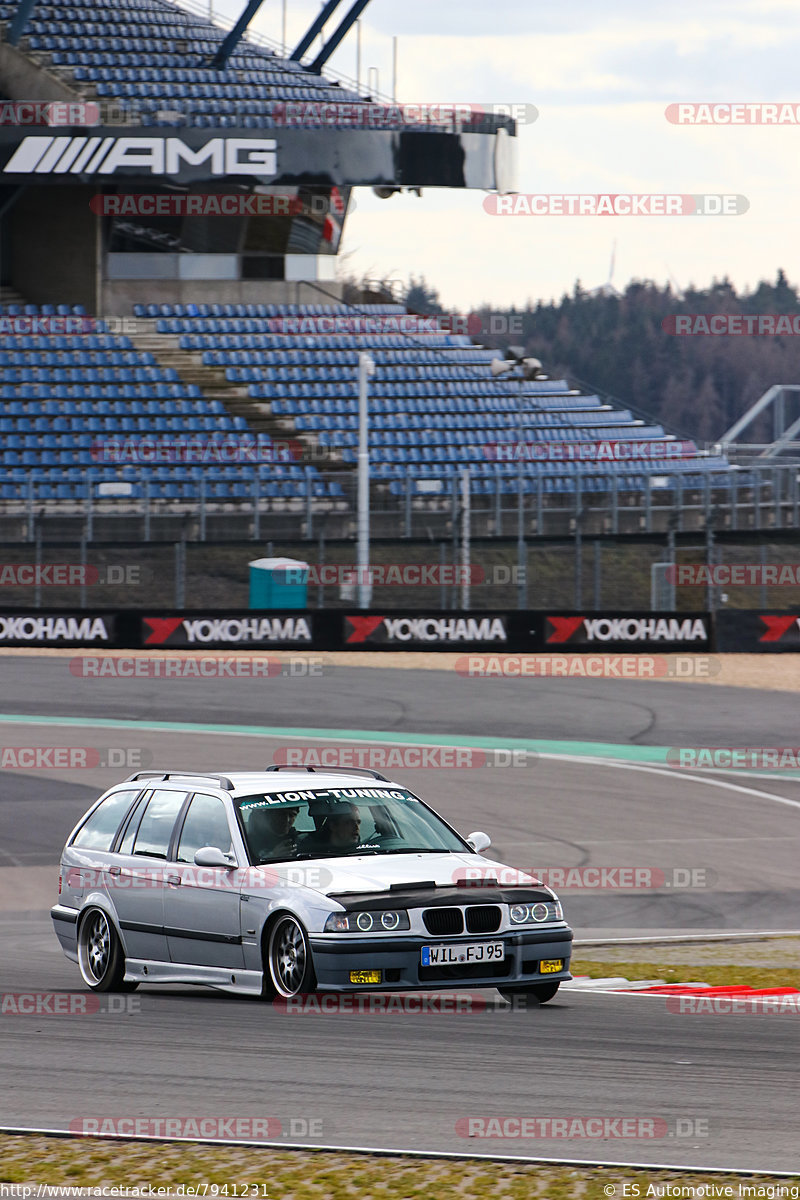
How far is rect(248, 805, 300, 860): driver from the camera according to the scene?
831 cm

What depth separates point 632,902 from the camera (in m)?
14.1

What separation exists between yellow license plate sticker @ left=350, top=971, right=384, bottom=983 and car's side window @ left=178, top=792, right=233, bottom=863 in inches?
50.2

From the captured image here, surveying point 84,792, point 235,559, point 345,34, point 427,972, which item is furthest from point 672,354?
point 427,972

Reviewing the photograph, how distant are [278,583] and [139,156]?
1538 cm

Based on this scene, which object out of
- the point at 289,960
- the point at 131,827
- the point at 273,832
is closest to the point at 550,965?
the point at 289,960

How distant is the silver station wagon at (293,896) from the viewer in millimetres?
7586

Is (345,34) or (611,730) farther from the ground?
(345,34)

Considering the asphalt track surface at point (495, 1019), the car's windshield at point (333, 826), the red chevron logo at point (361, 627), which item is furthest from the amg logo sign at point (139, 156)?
the car's windshield at point (333, 826)

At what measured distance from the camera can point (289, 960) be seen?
7793 mm

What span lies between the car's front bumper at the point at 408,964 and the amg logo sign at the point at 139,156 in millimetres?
36244

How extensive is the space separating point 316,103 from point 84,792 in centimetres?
3066

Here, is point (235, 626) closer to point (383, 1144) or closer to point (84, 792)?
Answer: point (84, 792)

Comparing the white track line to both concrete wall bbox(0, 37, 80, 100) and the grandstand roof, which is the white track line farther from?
concrete wall bbox(0, 37, 80, 100)

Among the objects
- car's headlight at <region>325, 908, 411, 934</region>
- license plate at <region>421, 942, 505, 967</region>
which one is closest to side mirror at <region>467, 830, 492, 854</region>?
license plate at <region>421, 942, 505, 967</region>
